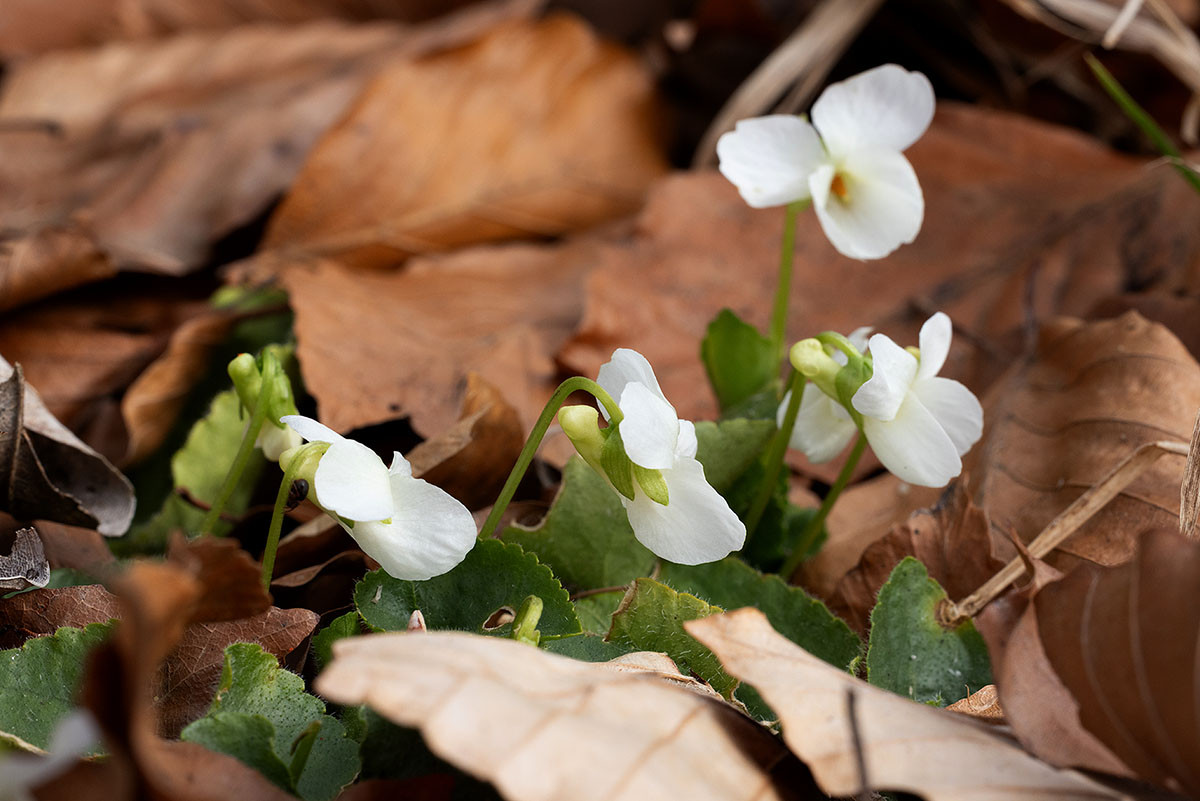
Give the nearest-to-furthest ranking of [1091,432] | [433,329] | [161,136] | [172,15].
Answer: [1091,432]
[433,329]
[161,136]
[172,15]

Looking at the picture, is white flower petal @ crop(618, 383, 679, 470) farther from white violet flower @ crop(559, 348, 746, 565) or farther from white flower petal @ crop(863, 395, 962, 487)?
white flower petal @ crop(863, 395, 962, 487)

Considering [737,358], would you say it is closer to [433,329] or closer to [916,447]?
[916,447]

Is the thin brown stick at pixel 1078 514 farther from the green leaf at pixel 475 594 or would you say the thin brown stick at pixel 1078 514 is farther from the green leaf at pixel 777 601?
the green leaf at pixel 475 594

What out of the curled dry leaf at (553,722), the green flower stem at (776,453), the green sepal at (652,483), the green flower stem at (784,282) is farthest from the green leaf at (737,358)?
the curled dry leaf at (553,722)

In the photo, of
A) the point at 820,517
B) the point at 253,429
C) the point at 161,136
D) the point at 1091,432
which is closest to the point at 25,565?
the point at 253,429

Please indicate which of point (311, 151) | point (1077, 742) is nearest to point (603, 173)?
point (311, 151)

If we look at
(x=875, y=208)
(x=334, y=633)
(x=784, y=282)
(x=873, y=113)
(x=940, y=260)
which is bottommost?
(x=940, y=260)

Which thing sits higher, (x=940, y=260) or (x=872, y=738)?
(x=872, y=738)

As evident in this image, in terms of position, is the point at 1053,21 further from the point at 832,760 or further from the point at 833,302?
the point at 832,760
